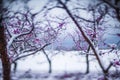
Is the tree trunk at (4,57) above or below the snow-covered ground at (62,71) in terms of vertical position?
above

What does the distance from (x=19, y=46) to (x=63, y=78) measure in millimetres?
8093

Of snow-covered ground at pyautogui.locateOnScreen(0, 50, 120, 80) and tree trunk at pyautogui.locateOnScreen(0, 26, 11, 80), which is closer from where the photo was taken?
tree trunk at pyautogui.locateOnScreen(0, 26, 11, 80)

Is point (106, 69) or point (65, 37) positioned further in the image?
point (65, 37)

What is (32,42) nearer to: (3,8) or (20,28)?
(20,28)

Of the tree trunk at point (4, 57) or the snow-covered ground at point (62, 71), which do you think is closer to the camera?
the tree trunk at point (4, 57)

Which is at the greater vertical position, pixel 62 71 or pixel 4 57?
pixel 4 57

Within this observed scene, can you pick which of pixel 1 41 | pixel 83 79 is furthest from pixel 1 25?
pixel 83 79

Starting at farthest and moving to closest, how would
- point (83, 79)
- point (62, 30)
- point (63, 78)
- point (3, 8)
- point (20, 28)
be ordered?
point (63, 78), point (83, 79), point (62, 30), point (20, 28), point (3, 8)

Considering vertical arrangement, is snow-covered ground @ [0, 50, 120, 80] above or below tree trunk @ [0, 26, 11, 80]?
below

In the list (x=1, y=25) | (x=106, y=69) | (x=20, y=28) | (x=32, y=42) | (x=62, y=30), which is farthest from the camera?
(x=62, y=30)

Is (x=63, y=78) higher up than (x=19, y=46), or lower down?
lower down

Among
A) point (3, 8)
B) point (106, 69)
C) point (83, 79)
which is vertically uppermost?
point (3, 8)

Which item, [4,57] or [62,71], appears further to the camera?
[62,71]

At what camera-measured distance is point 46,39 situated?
19.2m
